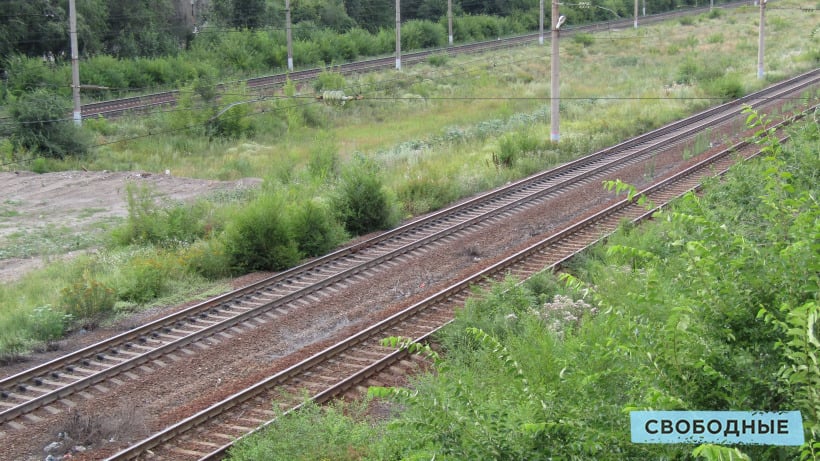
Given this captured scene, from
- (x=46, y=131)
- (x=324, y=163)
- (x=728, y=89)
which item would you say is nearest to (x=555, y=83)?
(x=324, y=163)

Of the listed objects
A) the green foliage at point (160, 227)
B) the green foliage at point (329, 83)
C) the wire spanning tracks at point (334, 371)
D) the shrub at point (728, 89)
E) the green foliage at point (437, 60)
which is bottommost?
the wire spanning tracks at point (334, 371)

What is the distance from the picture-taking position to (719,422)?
4.48m

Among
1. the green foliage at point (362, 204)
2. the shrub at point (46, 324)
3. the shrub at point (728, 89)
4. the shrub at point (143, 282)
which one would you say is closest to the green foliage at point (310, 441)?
the shrub at point (46, 324)

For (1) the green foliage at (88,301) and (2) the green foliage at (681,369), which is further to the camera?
(1) the green foliage at (88,301)

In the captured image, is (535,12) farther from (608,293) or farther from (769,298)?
(769,298)

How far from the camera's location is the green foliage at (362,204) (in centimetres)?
1936

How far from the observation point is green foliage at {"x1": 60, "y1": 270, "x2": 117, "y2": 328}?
46.5ft

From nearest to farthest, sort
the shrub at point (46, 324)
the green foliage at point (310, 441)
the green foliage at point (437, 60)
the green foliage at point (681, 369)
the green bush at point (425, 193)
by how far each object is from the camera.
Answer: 1. the green foliage at point (681, 369)
2. the green foliage at point (310, 441)
3. the shrub at point (46, 324)
4. the green bush at point (425, 193)
5. the green foliage at point (437, 60)

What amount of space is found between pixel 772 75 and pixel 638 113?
44.6 ft

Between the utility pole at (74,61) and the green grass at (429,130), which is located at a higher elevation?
the utility pole at (74,61)

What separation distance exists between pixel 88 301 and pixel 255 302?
9.55ft

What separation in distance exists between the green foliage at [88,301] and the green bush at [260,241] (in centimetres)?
286

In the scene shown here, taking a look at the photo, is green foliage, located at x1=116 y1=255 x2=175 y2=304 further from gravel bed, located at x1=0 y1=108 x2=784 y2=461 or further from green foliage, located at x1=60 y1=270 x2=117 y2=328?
gravel bed, located at x1=0 y1=108 x2=784 y2=461

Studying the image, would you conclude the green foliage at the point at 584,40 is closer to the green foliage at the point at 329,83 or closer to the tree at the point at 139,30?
the green foliage at the point at 329,83
